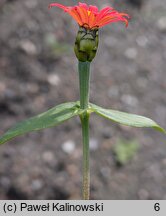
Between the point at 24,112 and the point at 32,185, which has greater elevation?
the point at 24,112

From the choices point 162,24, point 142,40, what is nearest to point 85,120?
point 142,40

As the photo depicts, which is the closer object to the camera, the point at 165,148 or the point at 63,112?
the point at 63,112

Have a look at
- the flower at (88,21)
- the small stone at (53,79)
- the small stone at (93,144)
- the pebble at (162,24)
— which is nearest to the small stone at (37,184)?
the small stone at (93,144)

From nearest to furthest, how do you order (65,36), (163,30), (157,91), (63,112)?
1. (63,112)
2. (157,91)
3. (65,36)
4. (163,30)

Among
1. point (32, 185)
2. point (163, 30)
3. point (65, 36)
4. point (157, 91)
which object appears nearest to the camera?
point (32, 185)

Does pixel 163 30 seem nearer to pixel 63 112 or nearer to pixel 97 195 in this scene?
pixel 97 195

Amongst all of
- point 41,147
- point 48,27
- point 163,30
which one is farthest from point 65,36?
point 41,147
